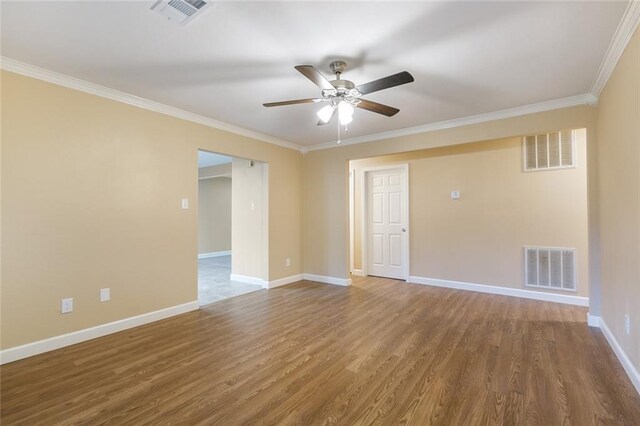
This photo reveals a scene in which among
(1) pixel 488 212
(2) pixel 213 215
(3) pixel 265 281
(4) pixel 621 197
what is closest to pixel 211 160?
(2) pixel 213 215

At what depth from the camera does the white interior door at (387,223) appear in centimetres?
533

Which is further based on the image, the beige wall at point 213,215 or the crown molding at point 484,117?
the beige wall at point 213,215

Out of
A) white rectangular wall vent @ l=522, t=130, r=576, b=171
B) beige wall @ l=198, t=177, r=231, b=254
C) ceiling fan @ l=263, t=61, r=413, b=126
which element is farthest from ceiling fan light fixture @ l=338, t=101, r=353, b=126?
beige wall @ l=198, t=177, r=231, b=254

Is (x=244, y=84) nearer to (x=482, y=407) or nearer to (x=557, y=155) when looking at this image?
(x=482, y=407)

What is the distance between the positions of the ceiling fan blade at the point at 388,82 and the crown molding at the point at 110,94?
2.42 m

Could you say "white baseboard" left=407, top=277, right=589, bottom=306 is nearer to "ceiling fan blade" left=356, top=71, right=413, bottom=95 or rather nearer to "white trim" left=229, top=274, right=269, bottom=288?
"white trim" left=229, top=274, right=269, bottom=288

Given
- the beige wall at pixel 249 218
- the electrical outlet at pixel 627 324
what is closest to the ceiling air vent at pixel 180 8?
the beige wall at pixel 249 218

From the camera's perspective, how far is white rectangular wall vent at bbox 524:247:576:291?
12.9 ft

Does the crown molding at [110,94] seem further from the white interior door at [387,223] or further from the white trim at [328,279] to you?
the white trim at [328,279]

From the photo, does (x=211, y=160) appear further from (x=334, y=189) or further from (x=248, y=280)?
(x=334, y=189)

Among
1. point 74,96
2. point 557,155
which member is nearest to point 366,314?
point 557,155

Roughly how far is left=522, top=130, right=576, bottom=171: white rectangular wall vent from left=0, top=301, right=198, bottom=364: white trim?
5.13 meters

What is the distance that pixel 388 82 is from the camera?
219 centimetres

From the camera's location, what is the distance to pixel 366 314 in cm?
358
